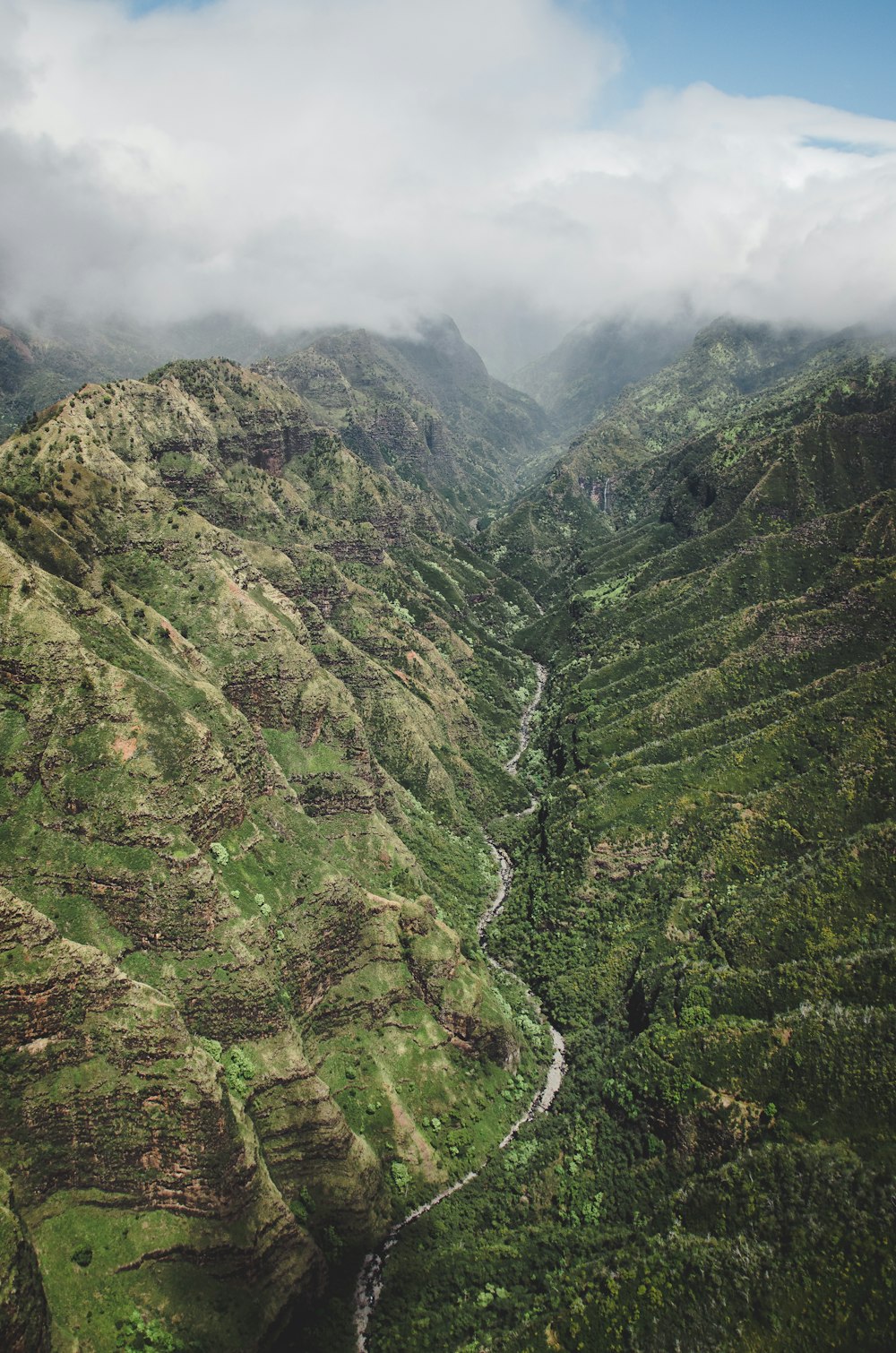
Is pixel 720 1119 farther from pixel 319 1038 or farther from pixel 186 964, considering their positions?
pixel 186 964

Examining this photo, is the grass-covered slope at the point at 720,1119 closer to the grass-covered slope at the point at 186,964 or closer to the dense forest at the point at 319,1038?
the dense forest at the point at 319,1038

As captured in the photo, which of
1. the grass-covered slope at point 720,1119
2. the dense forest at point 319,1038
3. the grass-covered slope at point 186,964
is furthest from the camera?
the grass-covered slope at point 720,1119

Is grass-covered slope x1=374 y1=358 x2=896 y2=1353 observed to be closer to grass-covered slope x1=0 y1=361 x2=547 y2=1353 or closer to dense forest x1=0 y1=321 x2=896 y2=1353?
dense forest x1=0 y1=321 x2=896 y2=1353

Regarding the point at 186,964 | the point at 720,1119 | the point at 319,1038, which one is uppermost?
the point at 186,964

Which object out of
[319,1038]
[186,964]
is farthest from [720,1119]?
[186,964]

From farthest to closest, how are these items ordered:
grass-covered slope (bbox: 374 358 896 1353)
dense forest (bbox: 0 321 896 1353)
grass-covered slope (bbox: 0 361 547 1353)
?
1. grass-covered slope (bbox: 374 358 896 1353)
2. dense forest (bbox: 0 321 896 1353)
3. grass-covered slope (bbox: 0 361 547 1353)

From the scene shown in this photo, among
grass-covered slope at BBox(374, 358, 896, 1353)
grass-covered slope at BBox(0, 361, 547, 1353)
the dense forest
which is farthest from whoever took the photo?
grass-covered slope at BBox(374, 358, 896, 1353)

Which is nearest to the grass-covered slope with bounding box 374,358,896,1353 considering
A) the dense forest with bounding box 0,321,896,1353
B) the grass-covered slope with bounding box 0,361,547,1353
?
the dense forest with bounding box 0,321,896,1353

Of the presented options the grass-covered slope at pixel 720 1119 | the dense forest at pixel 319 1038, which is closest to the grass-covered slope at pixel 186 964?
the dense forest at pixel 319 1038

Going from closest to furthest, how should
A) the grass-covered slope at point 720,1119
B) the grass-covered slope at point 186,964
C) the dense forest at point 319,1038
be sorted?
the grass-covered slope at point 186,964 → the dense forest at point 319,1038 → the grass-covered slope at point 720,1119
